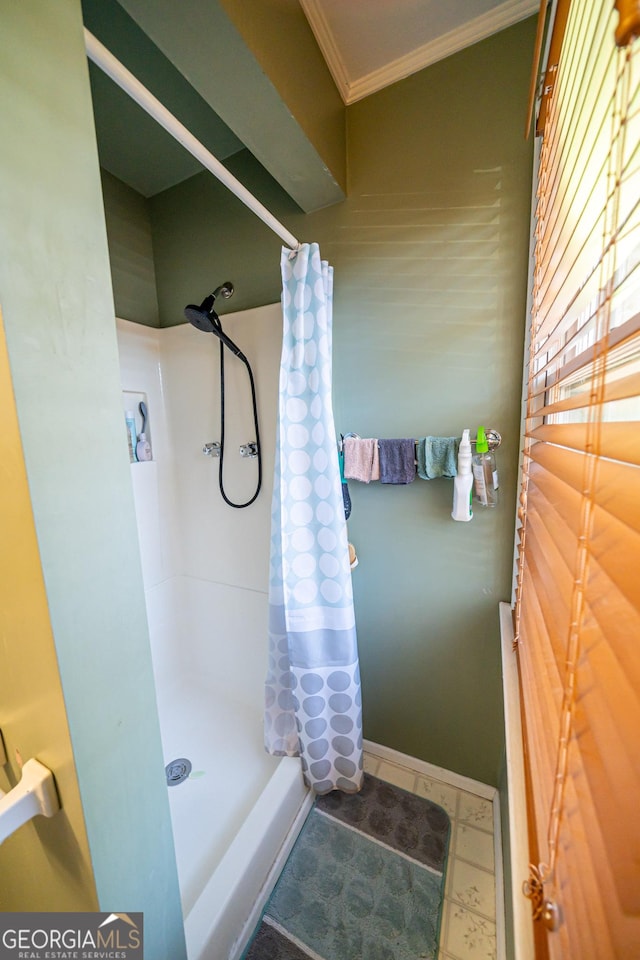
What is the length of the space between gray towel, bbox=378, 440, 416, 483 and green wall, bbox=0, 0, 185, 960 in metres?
0.86

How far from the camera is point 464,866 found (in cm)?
108

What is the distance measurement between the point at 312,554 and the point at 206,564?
823 mm

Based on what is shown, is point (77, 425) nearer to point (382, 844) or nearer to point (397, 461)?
point (397, 461)

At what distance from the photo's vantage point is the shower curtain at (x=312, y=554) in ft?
3.69

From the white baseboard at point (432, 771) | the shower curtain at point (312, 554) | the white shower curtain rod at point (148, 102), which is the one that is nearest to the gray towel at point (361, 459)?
the shower curtain at point (312, 554)

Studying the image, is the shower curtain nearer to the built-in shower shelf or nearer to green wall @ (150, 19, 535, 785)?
green wall @ (150, 19, 535, 785)

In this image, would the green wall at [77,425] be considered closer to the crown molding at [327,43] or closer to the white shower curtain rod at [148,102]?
the white shower curtain rod at [148,102]

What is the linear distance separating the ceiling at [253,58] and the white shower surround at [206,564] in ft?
1.62

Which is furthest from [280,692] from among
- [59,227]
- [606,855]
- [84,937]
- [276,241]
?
[276,241]

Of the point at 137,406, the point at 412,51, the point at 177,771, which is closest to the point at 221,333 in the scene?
the point at 137,406

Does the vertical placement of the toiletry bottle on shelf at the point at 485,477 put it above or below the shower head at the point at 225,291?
below

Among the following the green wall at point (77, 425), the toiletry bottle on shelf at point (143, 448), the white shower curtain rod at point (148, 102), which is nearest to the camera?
the green wall at point (77, 425)

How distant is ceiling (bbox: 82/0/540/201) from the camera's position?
762 mm

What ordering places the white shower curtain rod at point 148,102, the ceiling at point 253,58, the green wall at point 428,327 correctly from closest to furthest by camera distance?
the white shower curtain rod at point 148,102
the ceiling at point 253,58
the green wall at point 428,327
